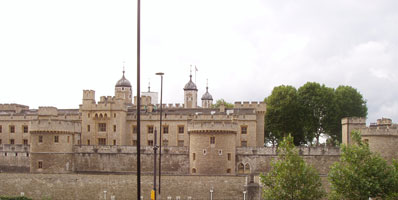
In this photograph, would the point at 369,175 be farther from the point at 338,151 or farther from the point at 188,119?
the point at 188,119

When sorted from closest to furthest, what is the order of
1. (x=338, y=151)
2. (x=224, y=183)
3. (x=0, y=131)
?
(x=224, y=183) < (x=338, y=151) < (x=0, y=131)

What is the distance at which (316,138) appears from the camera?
80.2 meters

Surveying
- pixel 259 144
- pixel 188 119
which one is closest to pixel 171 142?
pixel 188 119

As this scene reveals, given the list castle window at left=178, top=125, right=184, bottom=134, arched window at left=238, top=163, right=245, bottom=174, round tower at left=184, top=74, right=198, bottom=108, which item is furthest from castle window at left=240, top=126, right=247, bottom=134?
round tower at left=184, top=74, right=198, bottom=108

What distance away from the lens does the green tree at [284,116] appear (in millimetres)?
79250

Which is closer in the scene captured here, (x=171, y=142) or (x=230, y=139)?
(x=230, y=139)

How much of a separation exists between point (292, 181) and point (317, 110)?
36.5m

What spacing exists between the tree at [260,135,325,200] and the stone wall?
19.9 feet

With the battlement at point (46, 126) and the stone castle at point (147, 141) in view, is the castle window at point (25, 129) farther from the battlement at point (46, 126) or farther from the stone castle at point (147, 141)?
the battlement at point (46, 126)

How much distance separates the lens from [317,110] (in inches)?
3115

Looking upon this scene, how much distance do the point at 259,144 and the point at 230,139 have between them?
14139 millimetres

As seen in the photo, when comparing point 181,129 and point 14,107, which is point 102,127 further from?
point 14,107

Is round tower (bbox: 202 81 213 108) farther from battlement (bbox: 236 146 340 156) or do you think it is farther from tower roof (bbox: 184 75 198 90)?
battlement (bbox: 236 146 340 156)

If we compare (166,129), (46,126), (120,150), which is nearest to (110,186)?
(120,150)
